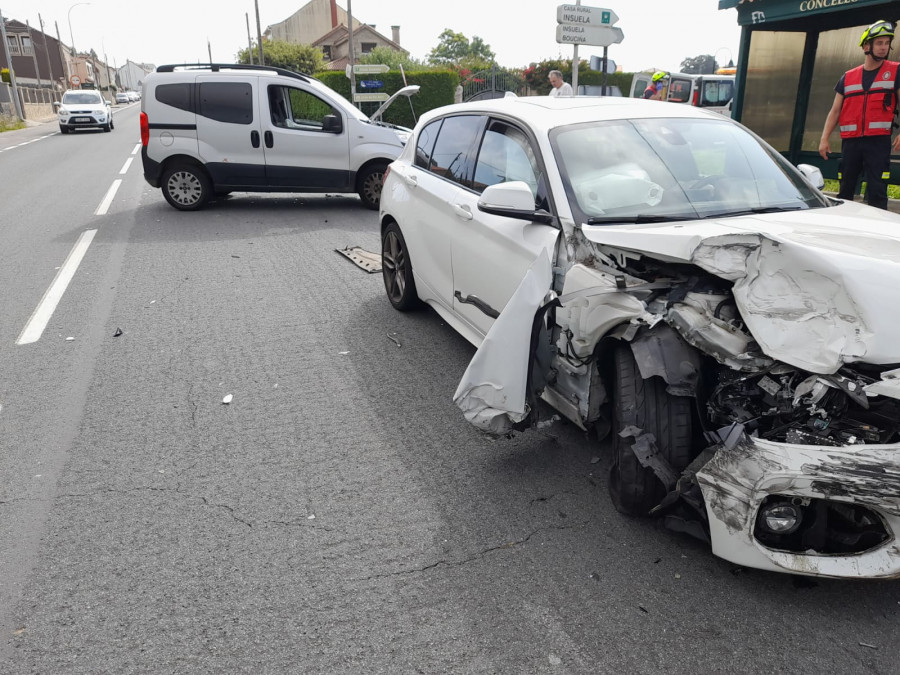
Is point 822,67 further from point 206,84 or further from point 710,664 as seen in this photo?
point 710,664

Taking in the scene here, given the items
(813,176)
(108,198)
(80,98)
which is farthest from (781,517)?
(80,98)

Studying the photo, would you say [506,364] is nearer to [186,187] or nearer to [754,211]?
[754,211]

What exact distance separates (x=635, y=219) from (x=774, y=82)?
1018 centimetres

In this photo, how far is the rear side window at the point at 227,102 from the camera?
10828 millimetres

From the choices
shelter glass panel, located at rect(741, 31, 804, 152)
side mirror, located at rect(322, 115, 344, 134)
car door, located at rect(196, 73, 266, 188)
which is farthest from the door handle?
shelter glass panel, located at rect(741, 31, 804, 152)

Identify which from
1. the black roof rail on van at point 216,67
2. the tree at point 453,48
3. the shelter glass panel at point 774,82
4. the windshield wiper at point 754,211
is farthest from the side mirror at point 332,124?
the tree at point 453,48

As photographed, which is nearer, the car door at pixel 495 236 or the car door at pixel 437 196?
the car door at pixel 495 236

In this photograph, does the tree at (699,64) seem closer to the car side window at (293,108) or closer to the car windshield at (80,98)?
the car windshield at (80,98)

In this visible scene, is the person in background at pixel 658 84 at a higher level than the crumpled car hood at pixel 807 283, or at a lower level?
higher

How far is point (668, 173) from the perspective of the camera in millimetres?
3811

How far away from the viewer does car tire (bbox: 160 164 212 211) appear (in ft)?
36.5

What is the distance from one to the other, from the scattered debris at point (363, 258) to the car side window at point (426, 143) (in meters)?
2.15

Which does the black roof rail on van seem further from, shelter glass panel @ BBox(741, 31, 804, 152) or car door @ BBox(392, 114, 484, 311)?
shelter glass panel @ BBox(741, 31, 804, 152)

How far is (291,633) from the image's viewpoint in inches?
99.6
